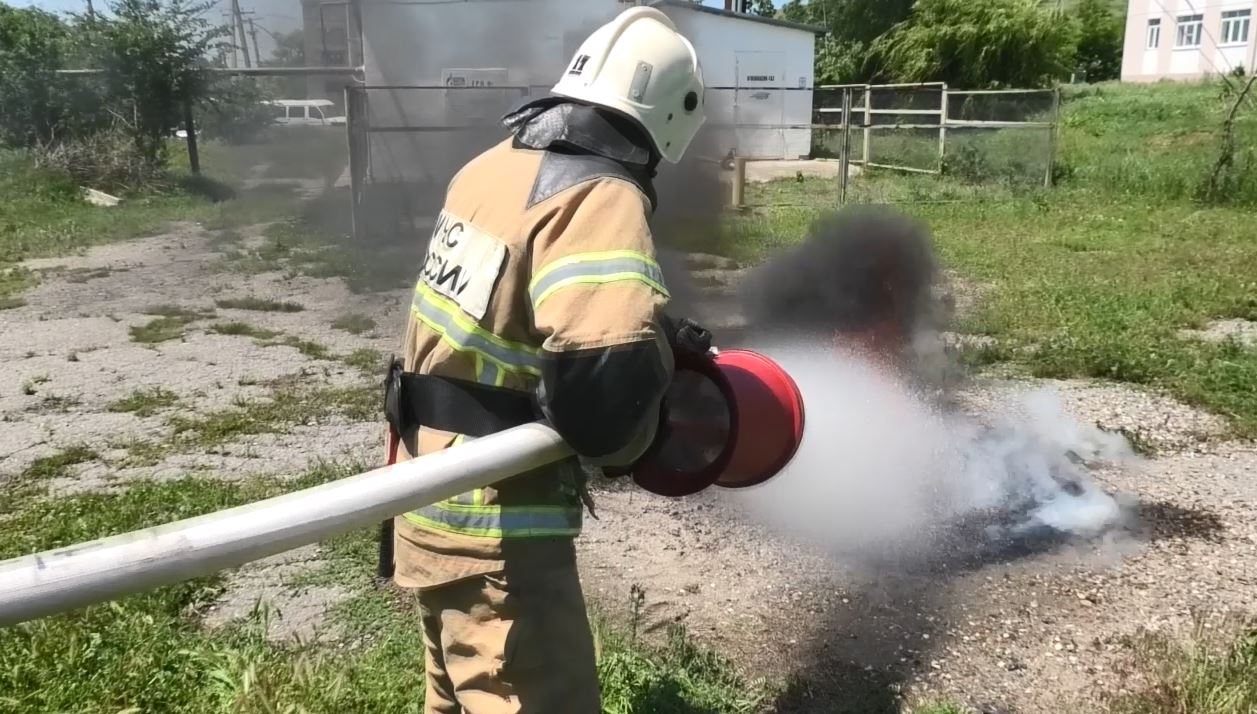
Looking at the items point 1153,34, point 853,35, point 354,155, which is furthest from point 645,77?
point 1153,34

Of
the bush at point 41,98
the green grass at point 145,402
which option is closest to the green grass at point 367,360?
the green grass at point 145,402

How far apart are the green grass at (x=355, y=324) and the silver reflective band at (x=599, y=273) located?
5.61m

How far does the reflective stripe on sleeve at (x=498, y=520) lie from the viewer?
5.75 feet

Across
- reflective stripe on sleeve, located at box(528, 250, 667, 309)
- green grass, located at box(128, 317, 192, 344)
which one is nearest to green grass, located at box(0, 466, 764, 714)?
reflective stripe on sleeve, located at box(528, 250, 667, 309)

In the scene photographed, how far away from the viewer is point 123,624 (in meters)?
2.78

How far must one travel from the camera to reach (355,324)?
7043mm

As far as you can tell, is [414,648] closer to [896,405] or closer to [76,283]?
[896,405]

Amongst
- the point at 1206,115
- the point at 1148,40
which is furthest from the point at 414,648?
the point at 1148,40

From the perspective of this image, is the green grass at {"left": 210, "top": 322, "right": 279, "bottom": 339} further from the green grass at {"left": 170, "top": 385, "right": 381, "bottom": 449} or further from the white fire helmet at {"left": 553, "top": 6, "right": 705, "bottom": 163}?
the white fire helmet at {"left": 553, "top": 6, "right": 705, "bottom": 163}

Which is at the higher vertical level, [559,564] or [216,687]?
[559,564]

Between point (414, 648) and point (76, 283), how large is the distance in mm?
7451

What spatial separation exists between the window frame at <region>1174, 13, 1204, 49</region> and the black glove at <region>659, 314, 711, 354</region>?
44322 millimetres

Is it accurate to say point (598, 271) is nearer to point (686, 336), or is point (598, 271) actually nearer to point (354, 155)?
point (686, 336)

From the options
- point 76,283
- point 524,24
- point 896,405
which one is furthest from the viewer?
point 524,24
